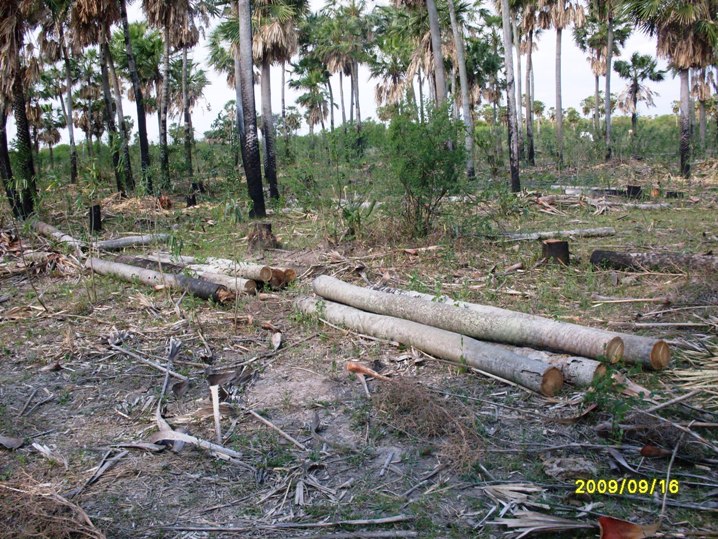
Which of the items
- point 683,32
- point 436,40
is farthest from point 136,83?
point 683,32

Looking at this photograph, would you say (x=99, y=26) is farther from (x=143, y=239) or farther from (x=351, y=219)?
(x=351, y=219)

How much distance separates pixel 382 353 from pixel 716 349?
3.01 m

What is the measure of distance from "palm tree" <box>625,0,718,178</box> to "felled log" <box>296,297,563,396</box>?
17.8 m

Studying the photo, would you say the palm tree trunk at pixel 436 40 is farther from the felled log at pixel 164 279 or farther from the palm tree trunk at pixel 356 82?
the palm tree trunk at pixel 356 82

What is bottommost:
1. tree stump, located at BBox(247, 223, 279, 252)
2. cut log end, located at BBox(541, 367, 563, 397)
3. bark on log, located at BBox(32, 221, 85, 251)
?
cut log end, located at BBox(541, 367, 563, 397)

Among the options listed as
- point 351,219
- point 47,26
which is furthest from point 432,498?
point 47,26

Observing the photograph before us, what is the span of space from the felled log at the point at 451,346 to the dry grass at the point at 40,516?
10.7ft

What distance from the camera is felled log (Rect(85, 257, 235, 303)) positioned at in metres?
8.04

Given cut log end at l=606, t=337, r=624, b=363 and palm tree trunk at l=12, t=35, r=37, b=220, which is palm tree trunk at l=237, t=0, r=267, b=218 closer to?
palm tree trunk at l=12, t=35, r=37, b=220

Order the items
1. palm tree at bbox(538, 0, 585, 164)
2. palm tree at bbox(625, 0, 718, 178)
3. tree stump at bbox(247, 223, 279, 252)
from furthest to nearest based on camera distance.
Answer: palm tree at bbox(538, 0, 585, 164) → palm tree at bbox(625, 0, 718, 178) → tree stump at bbox(247, 223, 279, 252)

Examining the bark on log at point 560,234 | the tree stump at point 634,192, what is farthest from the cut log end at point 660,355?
the tree stump at point 634,192

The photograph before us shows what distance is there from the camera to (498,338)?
566cm

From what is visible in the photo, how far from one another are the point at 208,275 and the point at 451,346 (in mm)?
4567

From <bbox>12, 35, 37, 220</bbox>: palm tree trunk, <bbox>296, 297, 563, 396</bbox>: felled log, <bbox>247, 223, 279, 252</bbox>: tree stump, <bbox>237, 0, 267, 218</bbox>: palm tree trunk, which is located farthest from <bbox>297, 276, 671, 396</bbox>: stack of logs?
<bbox>12, 35, 37, 220</bbox>: palm tree trunk
